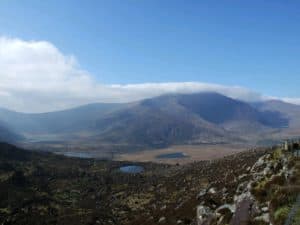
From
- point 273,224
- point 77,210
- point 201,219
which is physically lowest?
point 77,210

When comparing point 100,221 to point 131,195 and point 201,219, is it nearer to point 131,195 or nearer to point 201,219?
point 131,195

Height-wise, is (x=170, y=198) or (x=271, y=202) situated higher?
(x=271, y=202)

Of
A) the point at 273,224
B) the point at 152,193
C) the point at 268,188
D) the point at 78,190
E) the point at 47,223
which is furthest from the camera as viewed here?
the point at 78,190

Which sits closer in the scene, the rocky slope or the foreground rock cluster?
the foreground rock cluster

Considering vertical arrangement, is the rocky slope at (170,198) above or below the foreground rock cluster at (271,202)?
below

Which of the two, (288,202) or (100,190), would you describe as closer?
(288,202)

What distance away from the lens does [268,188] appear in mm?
28328

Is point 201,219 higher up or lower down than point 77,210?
higher up

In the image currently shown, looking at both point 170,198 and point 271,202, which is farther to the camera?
point 170,198

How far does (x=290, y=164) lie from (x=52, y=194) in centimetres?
15331

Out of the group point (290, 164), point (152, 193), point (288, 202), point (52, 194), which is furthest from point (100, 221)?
point (288, 202)

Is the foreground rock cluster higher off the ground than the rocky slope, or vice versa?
the foreground rock cluster

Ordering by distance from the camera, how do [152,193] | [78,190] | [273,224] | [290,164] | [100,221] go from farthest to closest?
[78,190], [152,193], [100,221], [290,164], [273,224]

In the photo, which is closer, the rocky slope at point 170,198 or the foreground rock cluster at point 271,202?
the foreground rock cluster at point 271,202
